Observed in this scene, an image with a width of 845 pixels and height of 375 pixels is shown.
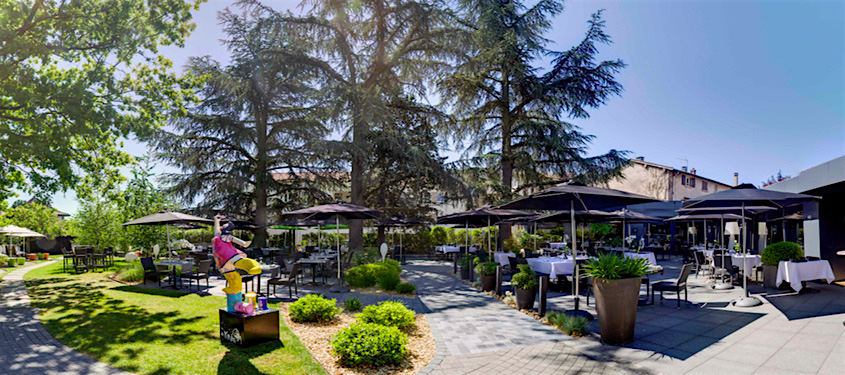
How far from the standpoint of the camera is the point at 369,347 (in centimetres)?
526

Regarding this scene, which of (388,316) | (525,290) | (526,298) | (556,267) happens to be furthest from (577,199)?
(388,316)

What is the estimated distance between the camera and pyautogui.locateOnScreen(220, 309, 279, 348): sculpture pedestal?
5.89 m

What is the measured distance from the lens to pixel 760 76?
47.4 feet

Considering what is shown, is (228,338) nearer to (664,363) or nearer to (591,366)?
(591,366)

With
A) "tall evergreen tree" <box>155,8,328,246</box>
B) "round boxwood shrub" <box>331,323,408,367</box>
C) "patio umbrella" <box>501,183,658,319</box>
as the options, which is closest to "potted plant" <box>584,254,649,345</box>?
"patio umbrella" <box>501,183,658,319</box>

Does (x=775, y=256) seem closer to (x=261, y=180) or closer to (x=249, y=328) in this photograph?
(x=249, y=328)

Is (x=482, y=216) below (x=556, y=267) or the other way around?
the other way around

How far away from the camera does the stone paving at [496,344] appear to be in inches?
206

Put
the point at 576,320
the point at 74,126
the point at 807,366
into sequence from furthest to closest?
the point at 74,126
the point at 576,320
the point at 807,366

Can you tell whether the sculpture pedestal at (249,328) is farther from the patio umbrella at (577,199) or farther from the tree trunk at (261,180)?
the tree trunk at (261,180)

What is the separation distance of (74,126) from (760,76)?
21744 mm

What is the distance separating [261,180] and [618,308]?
2001 cm

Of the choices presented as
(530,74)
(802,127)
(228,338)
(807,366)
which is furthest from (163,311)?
(802,127)

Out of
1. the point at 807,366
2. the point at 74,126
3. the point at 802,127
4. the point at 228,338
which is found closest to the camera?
the point at 807,366
